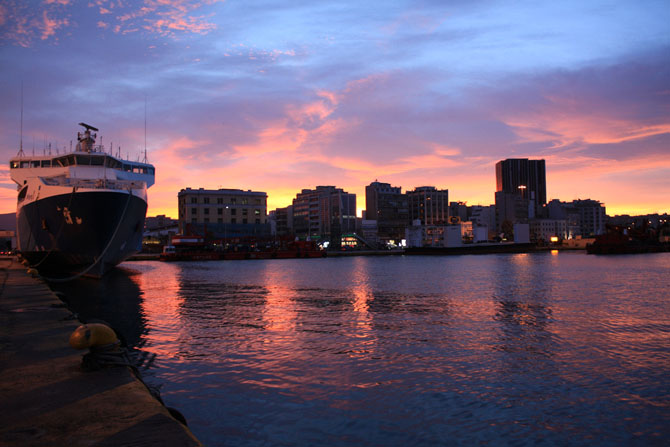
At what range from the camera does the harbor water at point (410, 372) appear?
365 inches

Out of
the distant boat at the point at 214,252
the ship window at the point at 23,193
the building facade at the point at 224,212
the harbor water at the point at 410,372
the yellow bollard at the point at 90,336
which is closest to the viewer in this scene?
the yellow bollard at the point at 90,336

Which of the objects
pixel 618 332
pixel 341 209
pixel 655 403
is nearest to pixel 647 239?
pixel 341 209

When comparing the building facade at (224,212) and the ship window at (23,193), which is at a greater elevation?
the building facade at (224,212)

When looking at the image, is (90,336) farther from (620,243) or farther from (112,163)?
(620,243)

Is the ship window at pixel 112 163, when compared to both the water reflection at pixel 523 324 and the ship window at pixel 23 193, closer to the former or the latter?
the ship window at pixel 23 193

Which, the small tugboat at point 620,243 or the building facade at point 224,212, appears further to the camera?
the building facade at point 224,212

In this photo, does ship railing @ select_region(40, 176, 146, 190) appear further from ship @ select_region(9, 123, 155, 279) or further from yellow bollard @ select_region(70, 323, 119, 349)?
yellow bollard @ select_region(70, 323, 119, 349)

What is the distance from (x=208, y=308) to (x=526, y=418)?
68.0 feet

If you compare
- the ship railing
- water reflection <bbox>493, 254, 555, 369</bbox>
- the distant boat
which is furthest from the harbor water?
the distant boat

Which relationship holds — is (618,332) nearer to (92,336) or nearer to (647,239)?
(92,336)

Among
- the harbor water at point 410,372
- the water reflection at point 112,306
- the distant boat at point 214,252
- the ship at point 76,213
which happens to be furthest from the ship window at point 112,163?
the distant boat at point 214,252

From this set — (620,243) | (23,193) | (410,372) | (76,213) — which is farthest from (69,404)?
(620,243)

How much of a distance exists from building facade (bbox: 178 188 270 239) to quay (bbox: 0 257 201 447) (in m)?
140

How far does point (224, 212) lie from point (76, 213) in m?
121
